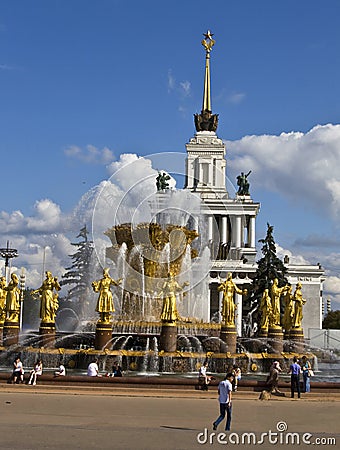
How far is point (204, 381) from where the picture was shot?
55.9 feet

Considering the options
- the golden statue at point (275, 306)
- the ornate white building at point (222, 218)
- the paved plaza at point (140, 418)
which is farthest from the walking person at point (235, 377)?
the ornate white building at point (222, 218)

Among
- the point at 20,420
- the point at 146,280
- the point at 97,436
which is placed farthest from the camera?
the point at 146,280

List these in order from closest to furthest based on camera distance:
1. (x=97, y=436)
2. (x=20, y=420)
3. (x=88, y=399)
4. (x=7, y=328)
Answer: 1. (x=97, y=436)
2. (x=20, y=420)
3. (x=88, y=399)
4. (x=7, y=328)

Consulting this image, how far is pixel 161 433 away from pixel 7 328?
15.7 m

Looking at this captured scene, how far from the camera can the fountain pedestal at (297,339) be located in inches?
1040

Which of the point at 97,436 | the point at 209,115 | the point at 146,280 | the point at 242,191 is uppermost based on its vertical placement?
the point at 209,115

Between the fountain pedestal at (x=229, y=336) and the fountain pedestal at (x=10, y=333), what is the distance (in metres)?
7.46

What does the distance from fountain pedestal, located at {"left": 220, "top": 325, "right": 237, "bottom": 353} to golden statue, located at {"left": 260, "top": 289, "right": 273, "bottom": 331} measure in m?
4.03

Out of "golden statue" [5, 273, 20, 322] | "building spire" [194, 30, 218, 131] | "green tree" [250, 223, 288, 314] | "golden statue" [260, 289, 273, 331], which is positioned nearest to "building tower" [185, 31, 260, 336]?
"building spire" [194, 30, 218, 131]

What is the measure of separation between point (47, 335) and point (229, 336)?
243 inches

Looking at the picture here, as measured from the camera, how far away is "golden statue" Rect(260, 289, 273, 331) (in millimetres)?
28094

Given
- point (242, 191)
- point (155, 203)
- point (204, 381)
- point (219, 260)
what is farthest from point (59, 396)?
point (242, 191)

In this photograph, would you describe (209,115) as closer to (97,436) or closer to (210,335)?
(210,335)

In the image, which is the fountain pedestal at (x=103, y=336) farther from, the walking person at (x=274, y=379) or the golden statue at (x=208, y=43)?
the golden statue at (x=208, y=43)
